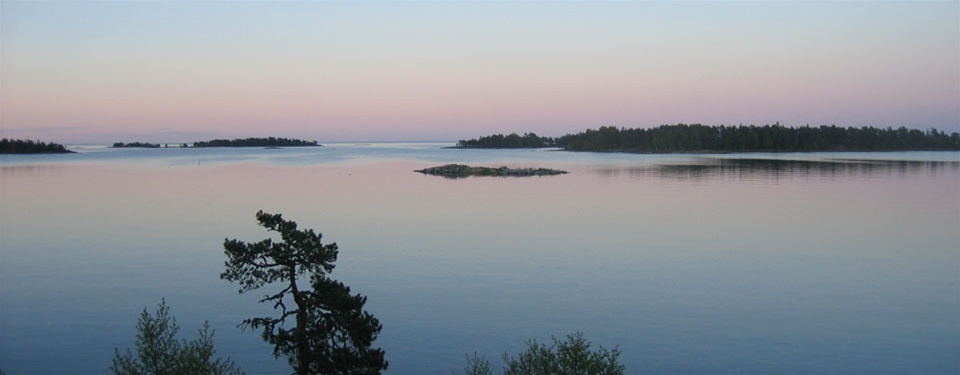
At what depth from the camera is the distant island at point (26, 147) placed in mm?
130500

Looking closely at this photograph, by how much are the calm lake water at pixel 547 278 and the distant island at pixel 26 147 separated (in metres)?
112

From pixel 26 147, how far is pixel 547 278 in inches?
5534

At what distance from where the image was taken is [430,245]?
2283 cm

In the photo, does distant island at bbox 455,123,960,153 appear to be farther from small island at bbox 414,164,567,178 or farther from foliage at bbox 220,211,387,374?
foliage at bbox 220,211,387,374

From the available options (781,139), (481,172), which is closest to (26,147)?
(481,172)

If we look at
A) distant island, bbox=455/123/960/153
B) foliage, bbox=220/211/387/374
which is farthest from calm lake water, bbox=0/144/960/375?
distant island, bbox=455/123/960/153

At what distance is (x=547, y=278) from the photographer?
1802cm

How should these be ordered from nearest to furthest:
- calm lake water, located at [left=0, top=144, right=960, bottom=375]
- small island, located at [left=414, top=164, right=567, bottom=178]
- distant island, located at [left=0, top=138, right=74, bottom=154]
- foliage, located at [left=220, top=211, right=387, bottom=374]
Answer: foliage, located at [left=220, top=211, right=387, bottom=374] → calm lake water, located at [left=0, top=144, right=960, bottom=375] → small island, located at [left=414, top=164, right=567, bottom=178] → distant island, located at [left=0, top=138, right=74, bottom=154]

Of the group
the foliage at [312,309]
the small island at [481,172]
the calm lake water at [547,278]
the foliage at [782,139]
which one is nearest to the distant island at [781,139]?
Result: the foliage at [782,139]

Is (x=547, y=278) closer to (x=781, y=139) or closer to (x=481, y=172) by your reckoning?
(x=481, y=172)

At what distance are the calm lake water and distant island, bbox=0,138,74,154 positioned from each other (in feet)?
367

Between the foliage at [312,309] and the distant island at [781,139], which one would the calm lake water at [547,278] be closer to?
the foliage at [312,309]

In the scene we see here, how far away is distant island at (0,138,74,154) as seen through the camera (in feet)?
428

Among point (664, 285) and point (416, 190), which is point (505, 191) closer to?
point (416, 190)
